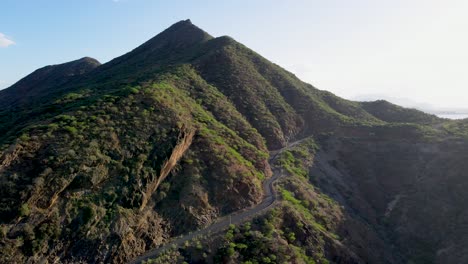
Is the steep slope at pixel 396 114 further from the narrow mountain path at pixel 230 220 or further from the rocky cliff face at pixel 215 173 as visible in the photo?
the narrow mountain path at pixel 230 220

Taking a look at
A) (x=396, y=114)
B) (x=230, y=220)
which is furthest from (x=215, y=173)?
(x=396, y=114)

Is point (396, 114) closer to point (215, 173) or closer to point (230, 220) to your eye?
point (215, 173)

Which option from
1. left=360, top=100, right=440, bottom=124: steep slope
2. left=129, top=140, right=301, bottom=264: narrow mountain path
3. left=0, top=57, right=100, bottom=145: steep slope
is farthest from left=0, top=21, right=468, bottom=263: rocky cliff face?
left=0, top=57, right=100, bottom=145: steep slope

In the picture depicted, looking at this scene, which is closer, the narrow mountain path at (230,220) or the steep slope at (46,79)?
the narrow mountain path at (230,220)

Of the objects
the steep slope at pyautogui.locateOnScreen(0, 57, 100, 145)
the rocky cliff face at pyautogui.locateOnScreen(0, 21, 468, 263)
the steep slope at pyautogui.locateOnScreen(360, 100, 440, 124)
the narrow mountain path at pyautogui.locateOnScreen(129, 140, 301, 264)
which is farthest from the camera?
the steep slope at pyautogui.locateOnScreen(0, 57, 100, 145)

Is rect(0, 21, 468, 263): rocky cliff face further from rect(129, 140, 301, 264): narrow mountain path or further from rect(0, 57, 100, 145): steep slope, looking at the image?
rect(0, 57, 100, 145): steep slope

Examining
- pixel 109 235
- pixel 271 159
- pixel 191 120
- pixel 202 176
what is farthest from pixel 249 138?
pixel 109 235

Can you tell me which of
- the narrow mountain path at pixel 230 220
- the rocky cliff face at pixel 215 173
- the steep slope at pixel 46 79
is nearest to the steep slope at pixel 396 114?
the rocky cliff face at pixel 215 173

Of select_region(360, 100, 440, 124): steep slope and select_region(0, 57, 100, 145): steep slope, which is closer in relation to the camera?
select_region(360, 100, 440, 124): steep slope
